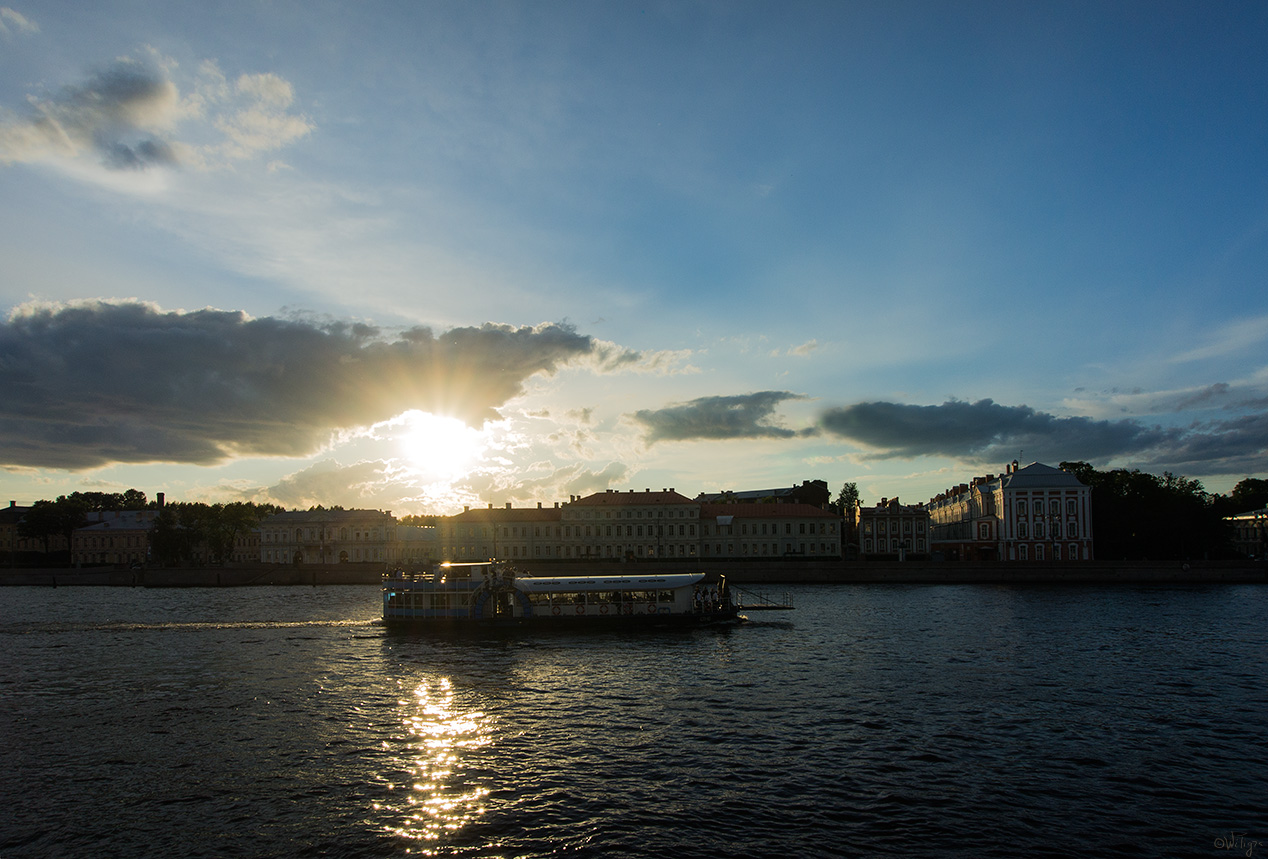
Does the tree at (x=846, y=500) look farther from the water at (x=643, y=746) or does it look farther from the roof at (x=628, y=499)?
the water at (x=643, y=746)

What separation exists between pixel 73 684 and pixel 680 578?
30.1m

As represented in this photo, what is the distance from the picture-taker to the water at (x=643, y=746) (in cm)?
1652

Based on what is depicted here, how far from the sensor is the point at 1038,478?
356 feet

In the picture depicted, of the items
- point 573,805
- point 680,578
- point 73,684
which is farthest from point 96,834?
point 680,578

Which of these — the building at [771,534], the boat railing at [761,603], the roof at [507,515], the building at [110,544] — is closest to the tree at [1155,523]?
the building at [771,534]

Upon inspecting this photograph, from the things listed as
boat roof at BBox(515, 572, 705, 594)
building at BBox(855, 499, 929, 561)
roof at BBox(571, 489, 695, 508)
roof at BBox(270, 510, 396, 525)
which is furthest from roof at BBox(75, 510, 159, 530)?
boat roof at BBox(515, 572, 705, 594)

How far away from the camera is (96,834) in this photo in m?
16.8

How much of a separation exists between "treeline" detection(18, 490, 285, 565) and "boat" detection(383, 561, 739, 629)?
325ft

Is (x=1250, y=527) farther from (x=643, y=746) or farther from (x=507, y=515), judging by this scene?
(x=643, y=746)

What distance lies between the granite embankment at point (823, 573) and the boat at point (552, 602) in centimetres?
3647

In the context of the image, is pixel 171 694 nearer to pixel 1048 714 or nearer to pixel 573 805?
pixel 573 805

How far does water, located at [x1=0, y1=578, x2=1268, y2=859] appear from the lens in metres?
16.5

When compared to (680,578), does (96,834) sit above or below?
below

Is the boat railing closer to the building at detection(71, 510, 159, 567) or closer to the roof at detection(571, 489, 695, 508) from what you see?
the roof at detection(571, 489, 695, 508)
